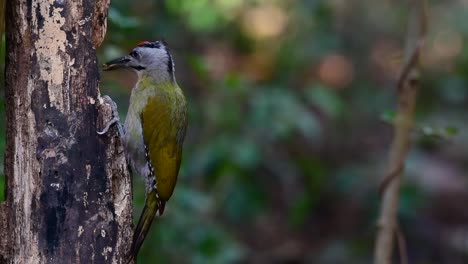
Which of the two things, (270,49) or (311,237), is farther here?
(311,237)

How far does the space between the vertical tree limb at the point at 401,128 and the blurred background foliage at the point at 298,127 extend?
5.7 inches

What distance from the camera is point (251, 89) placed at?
22.6 ft

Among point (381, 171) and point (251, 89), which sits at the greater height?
point (251, 89)

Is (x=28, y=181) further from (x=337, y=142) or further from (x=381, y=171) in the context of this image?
(x=337, y=142)

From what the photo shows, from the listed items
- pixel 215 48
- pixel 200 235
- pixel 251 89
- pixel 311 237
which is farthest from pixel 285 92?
pixel 311 237

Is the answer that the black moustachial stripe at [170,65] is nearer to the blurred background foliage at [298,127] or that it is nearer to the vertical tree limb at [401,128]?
the blurred background foliage at [298,127]

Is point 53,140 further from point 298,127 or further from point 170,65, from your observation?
point 298,127

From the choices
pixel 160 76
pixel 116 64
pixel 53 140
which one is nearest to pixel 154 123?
→ pixel 160 76

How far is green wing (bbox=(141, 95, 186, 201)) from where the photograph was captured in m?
4.61

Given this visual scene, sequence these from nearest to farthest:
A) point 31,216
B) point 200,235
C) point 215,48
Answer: point 31,216
point 200,235
point 215,48

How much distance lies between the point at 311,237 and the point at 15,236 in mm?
6047

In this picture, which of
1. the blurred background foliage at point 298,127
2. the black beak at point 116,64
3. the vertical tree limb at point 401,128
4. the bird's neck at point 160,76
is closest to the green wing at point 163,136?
the bird's neck at point 160,76

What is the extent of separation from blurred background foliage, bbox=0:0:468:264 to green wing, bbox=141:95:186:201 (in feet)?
1.70

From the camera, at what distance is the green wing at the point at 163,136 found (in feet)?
15.1
